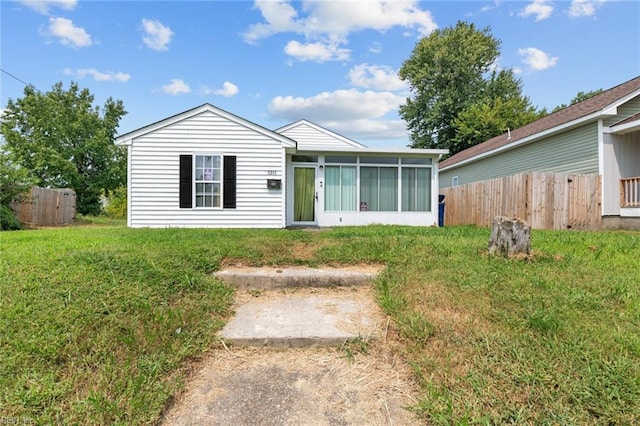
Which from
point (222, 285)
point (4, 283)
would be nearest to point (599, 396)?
point (222, 285)

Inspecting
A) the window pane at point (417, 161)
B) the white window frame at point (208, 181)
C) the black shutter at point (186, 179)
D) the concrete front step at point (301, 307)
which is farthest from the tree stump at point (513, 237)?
the black shutter at point (186, 179)

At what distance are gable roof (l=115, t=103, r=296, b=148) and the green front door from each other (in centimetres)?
145

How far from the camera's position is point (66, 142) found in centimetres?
1994

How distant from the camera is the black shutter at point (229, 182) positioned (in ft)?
30.0

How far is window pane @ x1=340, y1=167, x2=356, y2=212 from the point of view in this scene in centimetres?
1061

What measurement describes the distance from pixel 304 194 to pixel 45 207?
10.5m

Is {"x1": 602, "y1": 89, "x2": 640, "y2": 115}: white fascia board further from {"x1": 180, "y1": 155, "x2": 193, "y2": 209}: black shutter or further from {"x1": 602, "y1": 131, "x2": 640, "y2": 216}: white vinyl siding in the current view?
{"x1": 180, "y1": 155, "x2": 193, "y2": 209}: black shutter

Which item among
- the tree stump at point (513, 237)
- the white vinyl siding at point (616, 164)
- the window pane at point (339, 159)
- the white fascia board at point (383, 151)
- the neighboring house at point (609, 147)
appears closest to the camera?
the tree stump at point (513, 237)

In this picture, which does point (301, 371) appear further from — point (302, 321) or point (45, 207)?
point (45, 207)

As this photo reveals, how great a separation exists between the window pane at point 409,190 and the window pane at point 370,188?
95cm

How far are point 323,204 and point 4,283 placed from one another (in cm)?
822

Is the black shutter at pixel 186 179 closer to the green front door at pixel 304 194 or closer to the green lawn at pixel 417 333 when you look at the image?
the green front door at pixel 304 194

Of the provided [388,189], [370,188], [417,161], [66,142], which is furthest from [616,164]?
[66,142]

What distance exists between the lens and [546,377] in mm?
1827
